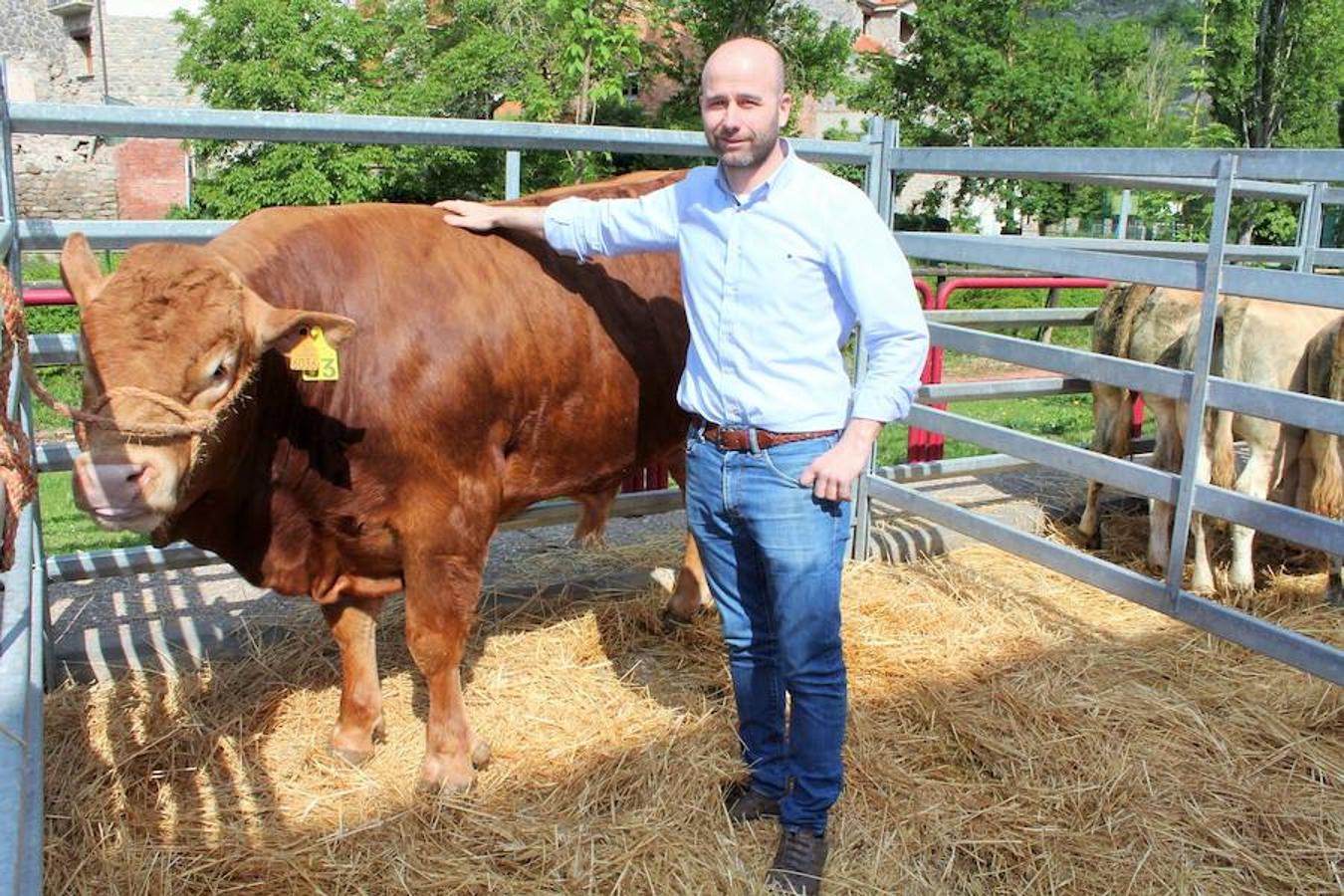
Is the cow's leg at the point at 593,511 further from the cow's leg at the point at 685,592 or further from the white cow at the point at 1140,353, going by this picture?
the white cow at the point at 1140,353

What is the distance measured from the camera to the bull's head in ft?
8.23

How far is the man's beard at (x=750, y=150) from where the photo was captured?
9.28 ft

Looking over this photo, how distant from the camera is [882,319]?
2816mm

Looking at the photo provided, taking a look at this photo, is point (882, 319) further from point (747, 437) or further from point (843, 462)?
point (747, 437)

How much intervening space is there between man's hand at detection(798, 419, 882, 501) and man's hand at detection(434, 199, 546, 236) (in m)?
1.32

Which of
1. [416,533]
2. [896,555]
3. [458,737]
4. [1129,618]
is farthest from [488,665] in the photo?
[1129,618]

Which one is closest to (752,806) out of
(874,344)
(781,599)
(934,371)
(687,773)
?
(687,773)

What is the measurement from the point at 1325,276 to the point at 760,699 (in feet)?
7.10

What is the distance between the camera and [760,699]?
342cm

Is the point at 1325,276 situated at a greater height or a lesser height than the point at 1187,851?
greater

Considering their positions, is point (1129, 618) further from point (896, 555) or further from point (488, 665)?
point (488, 665)

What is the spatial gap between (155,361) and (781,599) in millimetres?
1589

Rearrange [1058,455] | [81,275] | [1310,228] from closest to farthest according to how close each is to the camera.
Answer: [81,275]
[1058,455]
[1310,228]

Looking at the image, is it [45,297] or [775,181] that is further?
[45,297]
